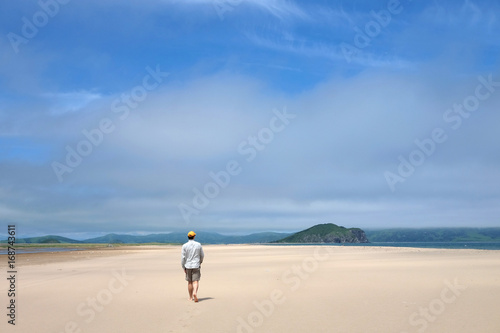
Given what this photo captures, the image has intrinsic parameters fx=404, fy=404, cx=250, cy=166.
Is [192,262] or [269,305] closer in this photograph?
[269,305]

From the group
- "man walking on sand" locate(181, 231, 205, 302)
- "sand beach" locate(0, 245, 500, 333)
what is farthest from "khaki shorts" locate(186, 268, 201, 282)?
"sand beach" locate(0, 245, 500, 333)

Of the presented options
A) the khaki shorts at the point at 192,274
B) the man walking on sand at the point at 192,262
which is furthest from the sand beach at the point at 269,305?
the khaki shorts at the point at 192,274

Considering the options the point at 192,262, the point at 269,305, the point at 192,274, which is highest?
the point at 192,262

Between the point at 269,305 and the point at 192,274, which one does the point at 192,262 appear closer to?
the point at 192,274

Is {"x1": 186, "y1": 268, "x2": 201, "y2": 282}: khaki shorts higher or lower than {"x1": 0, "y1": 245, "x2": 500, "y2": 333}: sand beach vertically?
higher

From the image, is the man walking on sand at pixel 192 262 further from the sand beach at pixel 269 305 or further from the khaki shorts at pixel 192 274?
the sand beach at pixel 269 305

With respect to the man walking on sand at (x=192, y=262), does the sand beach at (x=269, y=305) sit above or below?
below

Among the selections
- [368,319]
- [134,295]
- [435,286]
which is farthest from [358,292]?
[134,295]

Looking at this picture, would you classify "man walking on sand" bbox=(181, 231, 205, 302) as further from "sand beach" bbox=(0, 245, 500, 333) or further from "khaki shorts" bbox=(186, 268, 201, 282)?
"sand beach" bbox=(0, 245, 500, 333)

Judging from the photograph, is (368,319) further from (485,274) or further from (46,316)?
(485,274)

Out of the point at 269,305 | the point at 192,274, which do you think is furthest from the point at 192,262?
the point at 269,305

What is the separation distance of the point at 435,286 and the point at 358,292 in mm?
3470

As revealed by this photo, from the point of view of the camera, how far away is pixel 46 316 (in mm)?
11469

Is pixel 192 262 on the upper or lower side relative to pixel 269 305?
upper
